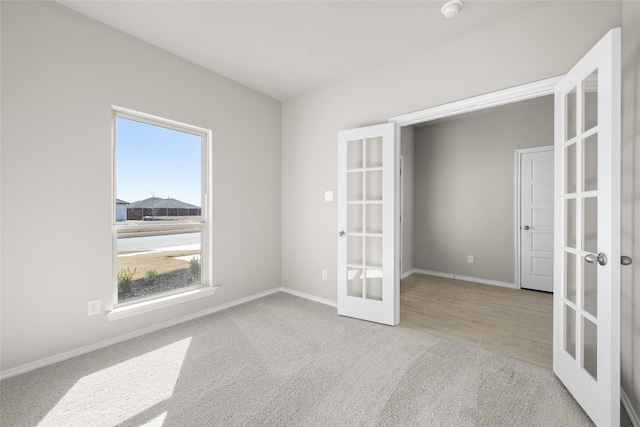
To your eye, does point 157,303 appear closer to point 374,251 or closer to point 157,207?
point 157,207

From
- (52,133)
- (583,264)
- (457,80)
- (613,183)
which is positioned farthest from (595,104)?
(52,133)

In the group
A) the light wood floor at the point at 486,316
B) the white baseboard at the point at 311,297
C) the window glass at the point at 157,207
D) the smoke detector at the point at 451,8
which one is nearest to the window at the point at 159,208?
the window glass at the point at 157,207

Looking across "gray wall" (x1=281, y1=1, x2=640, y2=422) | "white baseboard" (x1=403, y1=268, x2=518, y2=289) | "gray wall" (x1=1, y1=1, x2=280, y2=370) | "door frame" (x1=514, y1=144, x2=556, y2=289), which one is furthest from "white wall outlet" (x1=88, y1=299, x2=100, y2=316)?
"door frame" (x1=514, y1=144, x2=556, y2=289)

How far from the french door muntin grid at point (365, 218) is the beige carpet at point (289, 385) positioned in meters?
0.59

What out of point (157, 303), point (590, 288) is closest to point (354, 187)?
point (590, 288)

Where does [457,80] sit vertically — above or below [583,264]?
above

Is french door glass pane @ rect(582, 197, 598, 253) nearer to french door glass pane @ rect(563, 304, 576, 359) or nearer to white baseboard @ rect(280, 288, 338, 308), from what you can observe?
french door glass pane @ rect(563, 304, 576, 359)

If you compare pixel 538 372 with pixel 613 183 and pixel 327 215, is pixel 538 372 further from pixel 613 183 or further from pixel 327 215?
pixel 327 215

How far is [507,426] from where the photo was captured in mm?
1468

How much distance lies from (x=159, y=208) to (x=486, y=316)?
374cm

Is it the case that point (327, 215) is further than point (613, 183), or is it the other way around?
point (327, 215)

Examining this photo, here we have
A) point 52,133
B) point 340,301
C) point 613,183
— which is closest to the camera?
point 613,183

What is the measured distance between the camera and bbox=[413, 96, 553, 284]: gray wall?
4160mm

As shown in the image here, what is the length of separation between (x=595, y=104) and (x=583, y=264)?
3.06ft
